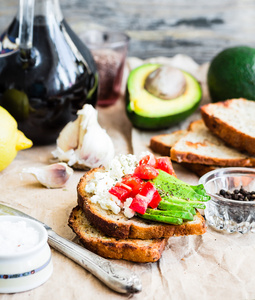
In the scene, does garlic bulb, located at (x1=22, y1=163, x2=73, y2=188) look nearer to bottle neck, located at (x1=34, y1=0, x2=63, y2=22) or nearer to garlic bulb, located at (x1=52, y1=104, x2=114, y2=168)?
garlic bulb, located at (x1=52, y1=104, x2=114, y2=168)

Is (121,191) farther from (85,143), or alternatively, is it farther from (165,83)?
(165,83)

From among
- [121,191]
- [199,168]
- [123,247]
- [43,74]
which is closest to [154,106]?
[199,168]

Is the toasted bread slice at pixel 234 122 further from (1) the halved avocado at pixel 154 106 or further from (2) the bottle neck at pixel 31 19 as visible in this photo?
(2) the bottle neck at pixel 31 19

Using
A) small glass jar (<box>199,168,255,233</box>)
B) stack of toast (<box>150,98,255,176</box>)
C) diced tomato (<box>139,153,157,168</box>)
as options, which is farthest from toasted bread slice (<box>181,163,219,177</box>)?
diced tomato (<box>139,153,157,168</box>)

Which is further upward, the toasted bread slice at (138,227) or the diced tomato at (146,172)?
the diced tomato at (146,172)

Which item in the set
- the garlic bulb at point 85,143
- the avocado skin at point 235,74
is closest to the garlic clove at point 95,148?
the garlic bulb at point 85,143

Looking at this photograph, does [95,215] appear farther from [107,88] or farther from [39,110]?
[107,88]
